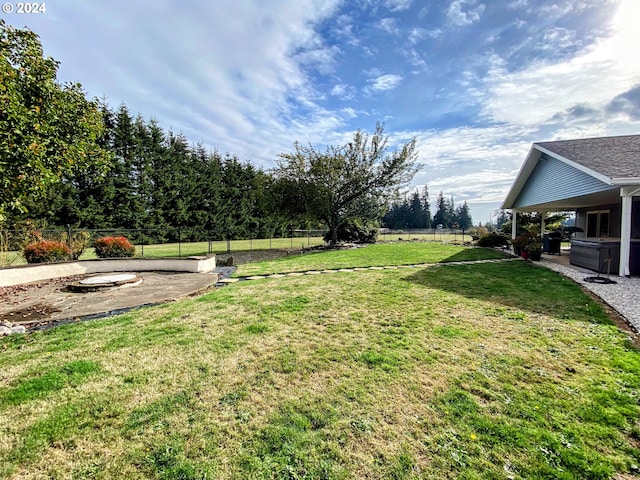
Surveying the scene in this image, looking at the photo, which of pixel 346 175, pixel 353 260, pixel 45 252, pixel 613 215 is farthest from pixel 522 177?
pixel 45 252

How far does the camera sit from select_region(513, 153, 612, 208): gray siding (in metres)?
8.82

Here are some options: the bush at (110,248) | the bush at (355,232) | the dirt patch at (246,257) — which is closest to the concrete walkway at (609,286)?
the dirt patch at (246,257)

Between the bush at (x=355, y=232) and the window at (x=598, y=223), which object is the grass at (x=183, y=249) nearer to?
the bush at (x=355, y=232)

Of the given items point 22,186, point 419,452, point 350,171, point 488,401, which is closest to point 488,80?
point 350,171

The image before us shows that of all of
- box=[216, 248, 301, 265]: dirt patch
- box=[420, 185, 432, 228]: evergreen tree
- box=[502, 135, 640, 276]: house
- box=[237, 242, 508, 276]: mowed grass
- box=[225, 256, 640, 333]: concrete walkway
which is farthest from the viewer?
box=[420, 185, 432, 228]: evergreen tree

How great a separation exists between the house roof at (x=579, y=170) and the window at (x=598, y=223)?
3.05 m

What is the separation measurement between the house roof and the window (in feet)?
10.0

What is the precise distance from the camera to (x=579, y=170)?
887 cm

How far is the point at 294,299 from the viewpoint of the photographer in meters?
5.65

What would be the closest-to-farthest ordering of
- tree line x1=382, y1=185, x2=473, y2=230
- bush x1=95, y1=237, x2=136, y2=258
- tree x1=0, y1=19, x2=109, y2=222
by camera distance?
tree x1=0, y1=19, x2=109, y2=222
bush x1=95, y1=237, x2=136, y2=258
tree line x1=382, y1=185, x2=473, y2=230

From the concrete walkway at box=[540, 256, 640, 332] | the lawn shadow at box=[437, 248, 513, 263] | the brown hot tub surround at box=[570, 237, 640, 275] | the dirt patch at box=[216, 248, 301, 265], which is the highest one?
the brown hot tub surround at box=[570, 237, 640, 275]

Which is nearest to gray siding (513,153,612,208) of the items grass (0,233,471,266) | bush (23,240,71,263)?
grass (0,233,471,266)

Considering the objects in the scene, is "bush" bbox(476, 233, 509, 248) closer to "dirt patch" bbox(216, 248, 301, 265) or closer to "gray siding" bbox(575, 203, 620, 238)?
"gray siding" bbox(575, 203, 620, 238)

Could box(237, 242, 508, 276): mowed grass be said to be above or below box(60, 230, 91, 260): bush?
below
